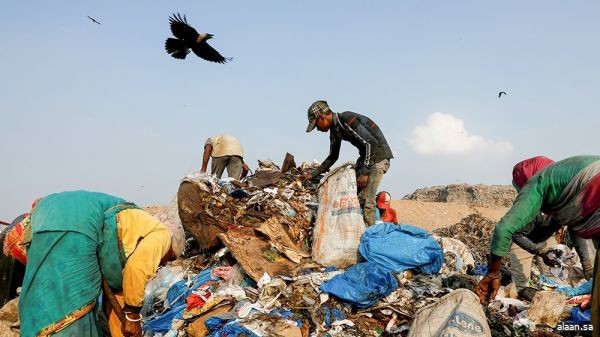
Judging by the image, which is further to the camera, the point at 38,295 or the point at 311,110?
the point at 311,110

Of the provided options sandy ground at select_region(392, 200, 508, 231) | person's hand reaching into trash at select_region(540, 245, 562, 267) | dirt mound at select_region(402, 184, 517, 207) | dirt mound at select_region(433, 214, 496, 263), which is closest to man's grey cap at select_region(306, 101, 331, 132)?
person's hand reaching into trash at select_region(540, 245, 562, 267)

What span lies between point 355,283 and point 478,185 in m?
12.4

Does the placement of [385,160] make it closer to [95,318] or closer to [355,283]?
[355,283]

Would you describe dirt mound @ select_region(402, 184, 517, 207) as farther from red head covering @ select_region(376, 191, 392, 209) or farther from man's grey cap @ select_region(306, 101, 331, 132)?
man's grey cap @ select_region(306, 101, 331, 132)

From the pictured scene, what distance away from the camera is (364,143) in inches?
188

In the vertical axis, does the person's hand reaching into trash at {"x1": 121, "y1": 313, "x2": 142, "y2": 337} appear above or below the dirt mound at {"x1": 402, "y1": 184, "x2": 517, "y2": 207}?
above

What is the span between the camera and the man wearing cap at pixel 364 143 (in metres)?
4.78

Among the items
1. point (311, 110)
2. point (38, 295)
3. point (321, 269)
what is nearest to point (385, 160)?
point (311, 110)

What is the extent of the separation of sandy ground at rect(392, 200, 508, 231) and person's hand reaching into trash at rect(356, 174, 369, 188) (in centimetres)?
626

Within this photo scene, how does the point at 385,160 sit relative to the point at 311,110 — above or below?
below

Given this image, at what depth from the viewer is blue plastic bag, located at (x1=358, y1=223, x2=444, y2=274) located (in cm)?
411

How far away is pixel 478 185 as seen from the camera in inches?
584

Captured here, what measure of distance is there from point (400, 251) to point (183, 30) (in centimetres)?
397

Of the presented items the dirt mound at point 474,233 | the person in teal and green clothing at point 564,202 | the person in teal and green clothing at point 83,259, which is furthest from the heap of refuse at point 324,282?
the dirt mound at point 474,233
